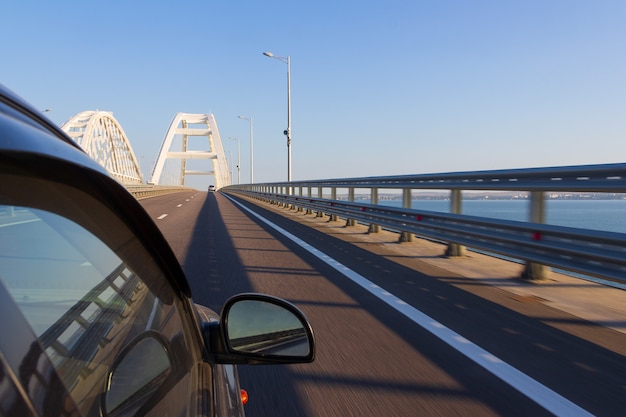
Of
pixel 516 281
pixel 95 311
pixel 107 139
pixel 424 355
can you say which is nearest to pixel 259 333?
pixel 95 311

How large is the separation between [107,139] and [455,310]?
269ft

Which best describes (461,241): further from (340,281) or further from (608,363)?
(608,363)

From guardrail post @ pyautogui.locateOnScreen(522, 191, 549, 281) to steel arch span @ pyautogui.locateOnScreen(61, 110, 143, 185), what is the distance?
55.0m

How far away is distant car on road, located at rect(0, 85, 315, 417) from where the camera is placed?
93 cm

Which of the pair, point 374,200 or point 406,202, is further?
point 374,200

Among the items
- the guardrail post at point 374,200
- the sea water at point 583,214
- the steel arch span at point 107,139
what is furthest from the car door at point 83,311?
the steel arch span at point 107,139

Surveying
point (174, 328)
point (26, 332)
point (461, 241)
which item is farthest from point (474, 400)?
point (461, 241)

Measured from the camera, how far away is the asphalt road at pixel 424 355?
305cm

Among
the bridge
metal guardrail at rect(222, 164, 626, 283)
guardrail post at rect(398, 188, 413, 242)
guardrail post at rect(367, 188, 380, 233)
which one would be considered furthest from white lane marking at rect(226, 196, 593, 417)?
guardrail post at rect(367, 188, 380, 233)

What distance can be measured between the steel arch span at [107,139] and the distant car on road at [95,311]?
190 ft

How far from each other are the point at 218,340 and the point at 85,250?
2.07ft

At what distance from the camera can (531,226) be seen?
226 inches

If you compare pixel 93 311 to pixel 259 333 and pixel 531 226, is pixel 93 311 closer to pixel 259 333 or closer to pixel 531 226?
pixel 259 333

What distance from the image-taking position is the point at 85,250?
1365 mm
